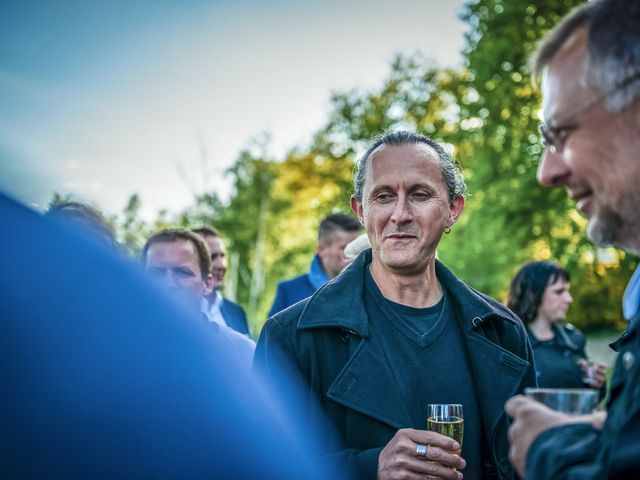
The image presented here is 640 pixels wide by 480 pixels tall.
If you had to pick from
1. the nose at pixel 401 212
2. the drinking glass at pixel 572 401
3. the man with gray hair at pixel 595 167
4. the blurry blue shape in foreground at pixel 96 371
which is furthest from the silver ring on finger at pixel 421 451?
the nose at pixel 401 212

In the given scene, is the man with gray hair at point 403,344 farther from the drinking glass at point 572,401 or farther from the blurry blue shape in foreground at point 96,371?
the blurry blue shape in foreground at point 96,371

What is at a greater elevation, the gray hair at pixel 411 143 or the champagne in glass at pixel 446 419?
the gray hair at pixel 411 143

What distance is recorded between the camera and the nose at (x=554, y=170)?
1.72 metres

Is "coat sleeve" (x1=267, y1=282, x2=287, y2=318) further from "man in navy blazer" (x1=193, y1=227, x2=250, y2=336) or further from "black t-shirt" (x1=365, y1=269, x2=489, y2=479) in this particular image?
"black t-shirt" (x1=365, y1=269, x2=489, y2=479)

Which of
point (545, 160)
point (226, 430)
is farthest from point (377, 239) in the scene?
point (226, 430)

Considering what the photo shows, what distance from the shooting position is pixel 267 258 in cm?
3591

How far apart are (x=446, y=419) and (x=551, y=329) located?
441 centimetres

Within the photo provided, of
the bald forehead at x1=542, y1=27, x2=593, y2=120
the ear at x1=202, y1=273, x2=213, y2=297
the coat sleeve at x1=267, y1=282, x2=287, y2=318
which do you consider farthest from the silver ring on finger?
the coat sleeve at x1=267, y1=282, x2=287, y2=318

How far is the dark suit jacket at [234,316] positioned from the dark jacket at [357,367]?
13.2ft

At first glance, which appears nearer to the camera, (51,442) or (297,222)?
(51,442)

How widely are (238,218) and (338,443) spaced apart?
33.1 metres

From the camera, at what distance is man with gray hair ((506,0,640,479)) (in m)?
1.41

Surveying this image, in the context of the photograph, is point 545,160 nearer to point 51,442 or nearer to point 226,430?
point 226,430

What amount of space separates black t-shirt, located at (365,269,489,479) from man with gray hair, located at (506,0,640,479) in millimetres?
964
